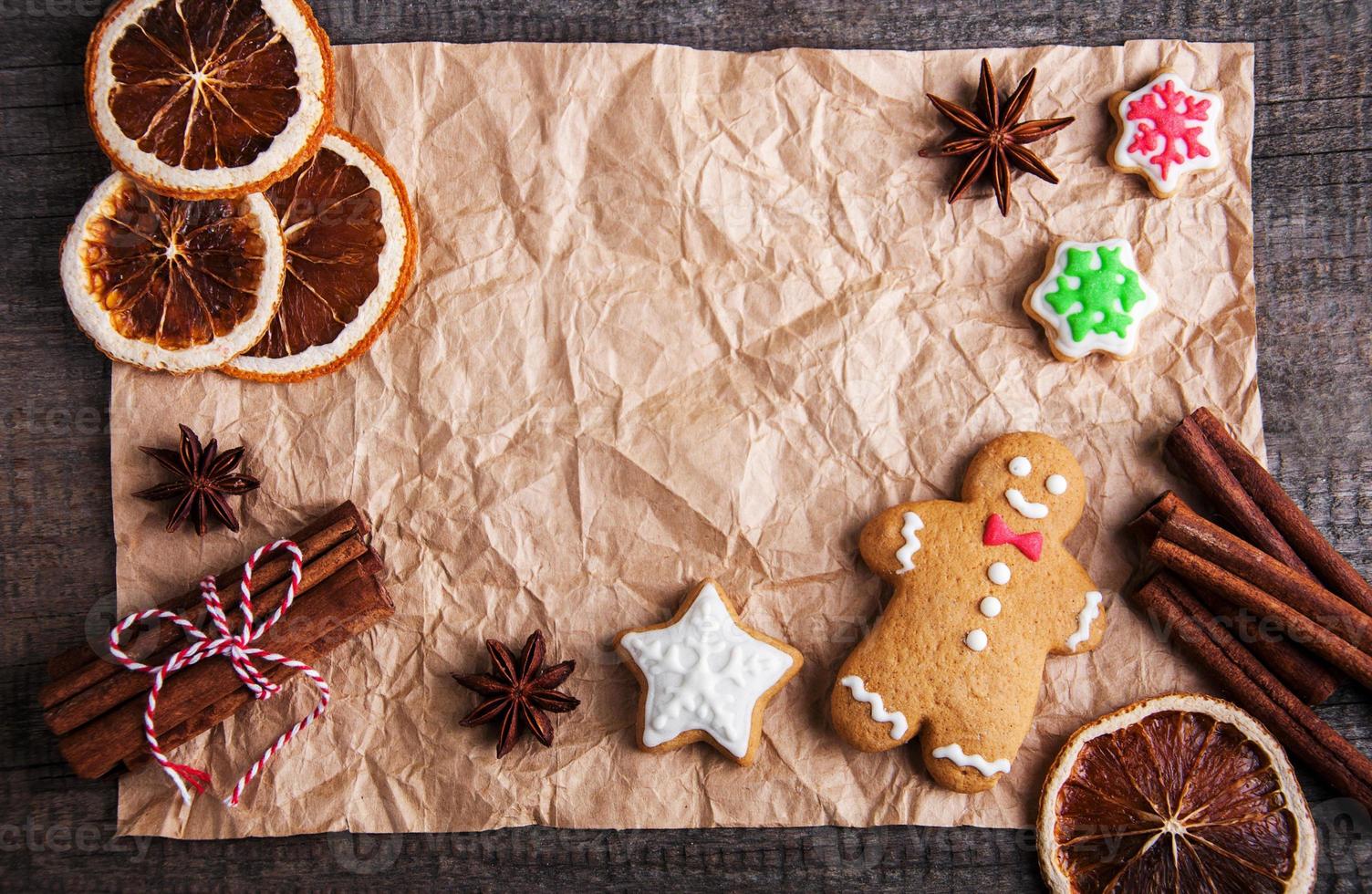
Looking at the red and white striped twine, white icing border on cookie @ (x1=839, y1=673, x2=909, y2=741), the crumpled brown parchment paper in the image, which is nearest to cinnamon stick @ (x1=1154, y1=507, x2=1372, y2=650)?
the crumpled brown parchment paper

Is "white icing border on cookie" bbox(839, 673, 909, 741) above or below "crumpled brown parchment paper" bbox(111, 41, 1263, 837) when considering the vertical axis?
below

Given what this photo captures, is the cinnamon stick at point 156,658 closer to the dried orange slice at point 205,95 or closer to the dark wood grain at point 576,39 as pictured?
the dark wood grain at point 576,39

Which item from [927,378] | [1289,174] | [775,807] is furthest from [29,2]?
[1289,174]

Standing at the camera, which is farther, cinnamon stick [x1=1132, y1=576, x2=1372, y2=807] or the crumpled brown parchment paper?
the crumpled brown parchment paper

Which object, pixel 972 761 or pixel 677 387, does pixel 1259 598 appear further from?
pixel 677 387

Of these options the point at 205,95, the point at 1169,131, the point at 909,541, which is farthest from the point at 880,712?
the point at 205,95

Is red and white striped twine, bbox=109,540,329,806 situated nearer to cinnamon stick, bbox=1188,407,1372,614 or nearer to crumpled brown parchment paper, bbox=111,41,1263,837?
crumpled brown parchment paper, bbox=111,41,1263,837
